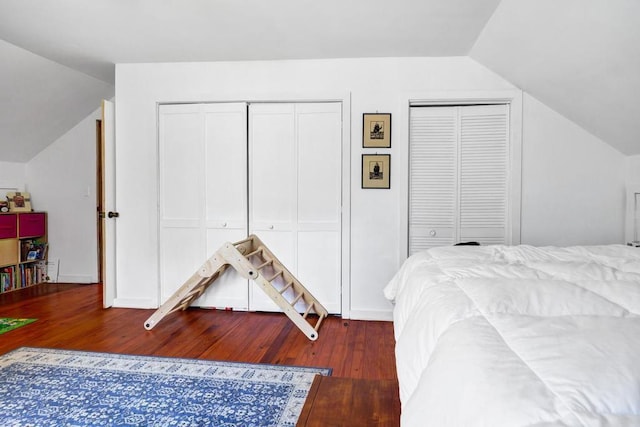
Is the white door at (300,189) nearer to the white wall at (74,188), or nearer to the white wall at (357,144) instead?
the white wall at (357,144)

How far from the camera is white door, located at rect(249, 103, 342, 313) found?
131 inches

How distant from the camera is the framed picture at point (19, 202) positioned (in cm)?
424

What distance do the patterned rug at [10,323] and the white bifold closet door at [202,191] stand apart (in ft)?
3.51

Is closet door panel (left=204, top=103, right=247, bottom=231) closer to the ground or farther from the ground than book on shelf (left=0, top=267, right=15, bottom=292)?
farther from the ground

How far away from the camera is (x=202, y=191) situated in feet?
11.4

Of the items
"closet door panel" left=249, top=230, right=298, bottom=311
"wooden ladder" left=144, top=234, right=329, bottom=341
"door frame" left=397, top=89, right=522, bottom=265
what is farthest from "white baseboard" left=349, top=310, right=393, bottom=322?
"closet door panel" left=249, top=230, right=298, bottom=311

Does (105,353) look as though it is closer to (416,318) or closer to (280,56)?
(416,318)

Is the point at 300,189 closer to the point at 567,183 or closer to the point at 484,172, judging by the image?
the point at 484,172

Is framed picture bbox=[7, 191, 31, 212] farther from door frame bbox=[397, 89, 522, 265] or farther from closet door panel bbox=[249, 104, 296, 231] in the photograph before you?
door frame bbox=[397, 89, 522, 265]

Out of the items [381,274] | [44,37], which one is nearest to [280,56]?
[44,37]

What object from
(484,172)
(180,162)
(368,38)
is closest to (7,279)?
(180,162)

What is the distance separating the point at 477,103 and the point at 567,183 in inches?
39.5

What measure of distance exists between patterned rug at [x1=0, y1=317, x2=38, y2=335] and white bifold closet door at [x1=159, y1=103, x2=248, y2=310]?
3.51 ft

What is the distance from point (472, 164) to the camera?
322 cm
